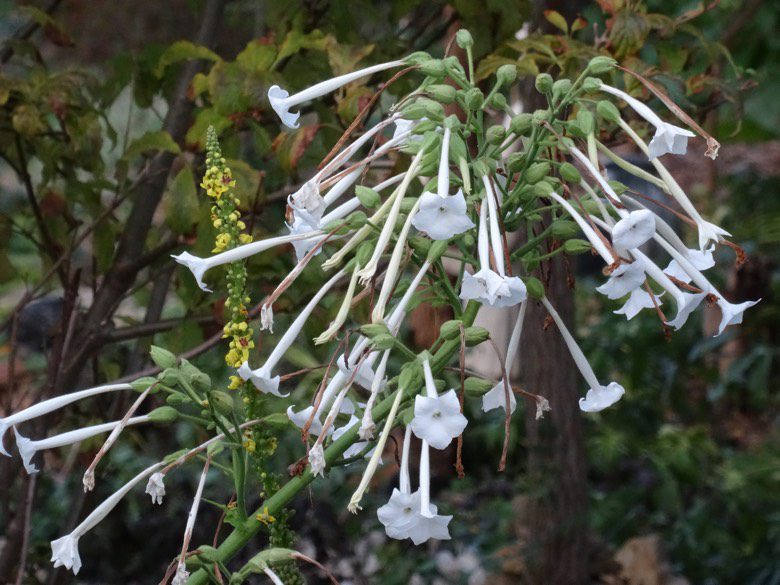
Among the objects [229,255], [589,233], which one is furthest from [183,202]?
[589,233]

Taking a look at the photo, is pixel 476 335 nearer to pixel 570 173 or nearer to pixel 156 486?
pixel 570 173

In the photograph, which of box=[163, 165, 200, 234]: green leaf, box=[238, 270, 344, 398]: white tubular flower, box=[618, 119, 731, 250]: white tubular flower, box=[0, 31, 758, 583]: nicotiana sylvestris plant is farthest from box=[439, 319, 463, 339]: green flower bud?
box=[163, 165, 200, 234]: green leaf

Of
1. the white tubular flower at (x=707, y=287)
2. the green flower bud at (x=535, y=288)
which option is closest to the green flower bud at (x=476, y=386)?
the green flower bud at (x=535, y=288)

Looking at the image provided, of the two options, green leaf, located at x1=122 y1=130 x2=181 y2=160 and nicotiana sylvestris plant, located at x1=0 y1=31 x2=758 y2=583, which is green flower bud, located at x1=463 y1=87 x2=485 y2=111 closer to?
nicotiana sylvestris plant, located at x1=0 y1=31 x2=758 y2=583

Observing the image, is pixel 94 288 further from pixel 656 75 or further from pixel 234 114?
pixel 656 75

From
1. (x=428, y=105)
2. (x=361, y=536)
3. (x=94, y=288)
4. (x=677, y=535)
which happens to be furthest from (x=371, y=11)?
(x=677, y=535)

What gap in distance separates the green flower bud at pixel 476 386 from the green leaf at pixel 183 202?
0.66 meters

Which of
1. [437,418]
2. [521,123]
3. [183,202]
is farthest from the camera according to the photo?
[183,202]

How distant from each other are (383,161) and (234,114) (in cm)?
29

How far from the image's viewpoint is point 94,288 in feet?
5.58

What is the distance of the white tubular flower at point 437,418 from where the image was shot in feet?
2.62

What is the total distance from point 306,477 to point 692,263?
0.40 meters

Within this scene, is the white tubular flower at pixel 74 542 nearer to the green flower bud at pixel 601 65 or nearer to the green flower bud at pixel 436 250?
the green flower bud at pixel 436 250

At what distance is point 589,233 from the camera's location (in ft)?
2.85
